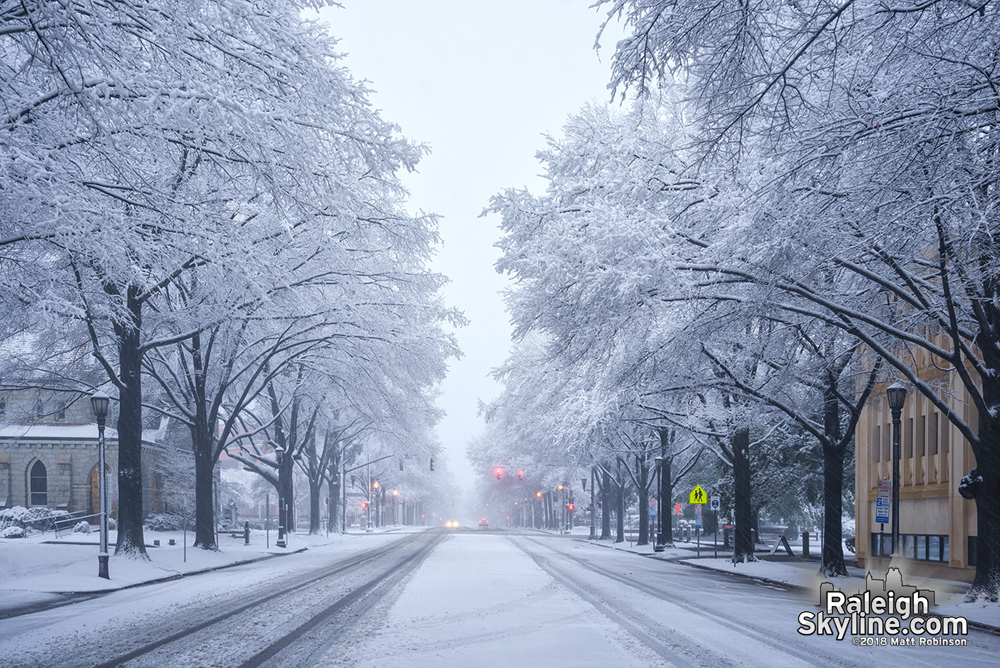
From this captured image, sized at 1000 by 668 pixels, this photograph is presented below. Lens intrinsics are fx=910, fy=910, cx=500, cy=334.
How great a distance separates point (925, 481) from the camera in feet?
92.7

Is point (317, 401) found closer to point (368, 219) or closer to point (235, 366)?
point (235, 366)

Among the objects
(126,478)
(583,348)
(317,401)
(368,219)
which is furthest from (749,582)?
(317,401)

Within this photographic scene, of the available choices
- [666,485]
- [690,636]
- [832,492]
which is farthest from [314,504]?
[690,636]

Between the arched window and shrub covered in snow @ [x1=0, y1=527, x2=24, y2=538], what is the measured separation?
19.1m

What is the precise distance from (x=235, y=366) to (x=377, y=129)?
20811 mm

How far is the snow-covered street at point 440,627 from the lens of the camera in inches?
386

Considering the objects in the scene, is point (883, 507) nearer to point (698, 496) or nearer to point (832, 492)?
point (832, 492)

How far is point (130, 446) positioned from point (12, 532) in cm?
1619

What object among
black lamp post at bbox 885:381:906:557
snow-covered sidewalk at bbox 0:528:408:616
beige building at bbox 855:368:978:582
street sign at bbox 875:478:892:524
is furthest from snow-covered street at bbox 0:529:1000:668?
beige building at bbox 855:368:978:582

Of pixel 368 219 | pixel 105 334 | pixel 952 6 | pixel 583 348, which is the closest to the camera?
pixel 952 6

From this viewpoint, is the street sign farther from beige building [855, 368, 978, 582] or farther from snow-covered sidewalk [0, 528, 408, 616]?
snow-covered sidewalk [0, 528, 408, 616]

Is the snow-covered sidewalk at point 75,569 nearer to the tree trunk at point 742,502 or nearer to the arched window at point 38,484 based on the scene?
the tree trunk at point 742,502

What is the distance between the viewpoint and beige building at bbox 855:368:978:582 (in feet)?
83.4

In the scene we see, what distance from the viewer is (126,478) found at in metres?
24.1
